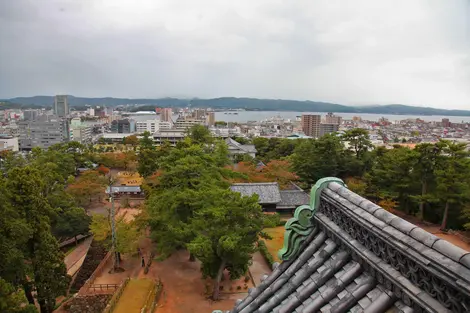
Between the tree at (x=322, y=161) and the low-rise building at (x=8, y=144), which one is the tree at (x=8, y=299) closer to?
the tree at (x=322, y=161)

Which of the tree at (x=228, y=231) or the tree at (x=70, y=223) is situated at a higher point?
the tree at (x=228, y=231)

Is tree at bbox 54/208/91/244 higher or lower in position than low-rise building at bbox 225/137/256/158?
lower

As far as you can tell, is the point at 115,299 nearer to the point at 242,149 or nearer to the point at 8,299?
the point at 8,299

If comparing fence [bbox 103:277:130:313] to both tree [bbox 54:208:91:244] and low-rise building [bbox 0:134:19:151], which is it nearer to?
tree [bbox 54:208:91:244]

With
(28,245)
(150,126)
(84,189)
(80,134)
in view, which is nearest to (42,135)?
(80,134)

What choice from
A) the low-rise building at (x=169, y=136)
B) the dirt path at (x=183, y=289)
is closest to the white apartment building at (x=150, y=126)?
the low-rise building at (x=169, y=136)

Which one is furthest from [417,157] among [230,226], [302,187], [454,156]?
[230,226]

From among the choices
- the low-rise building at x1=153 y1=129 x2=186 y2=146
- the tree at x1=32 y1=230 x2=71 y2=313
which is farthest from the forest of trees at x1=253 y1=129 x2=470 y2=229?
the low-rise building at x1=153 y1=129 x2=186 y2=146
